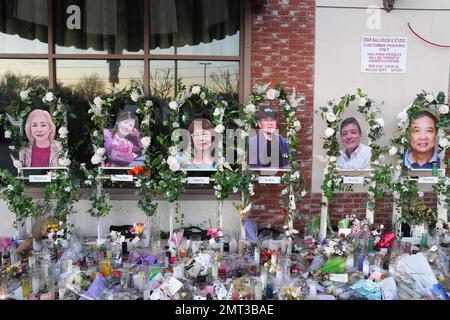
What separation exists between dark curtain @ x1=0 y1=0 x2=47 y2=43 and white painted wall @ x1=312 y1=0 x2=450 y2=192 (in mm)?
3610

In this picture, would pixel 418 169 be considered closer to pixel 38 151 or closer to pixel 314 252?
pixel 314 252

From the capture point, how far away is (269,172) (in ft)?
16.3

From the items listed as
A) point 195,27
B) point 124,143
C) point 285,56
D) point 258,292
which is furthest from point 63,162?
point 285,56

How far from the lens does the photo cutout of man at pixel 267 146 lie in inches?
191

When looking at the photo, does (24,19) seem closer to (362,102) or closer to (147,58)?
(147,58)

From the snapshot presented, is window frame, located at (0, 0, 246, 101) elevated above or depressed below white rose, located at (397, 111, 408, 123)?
above

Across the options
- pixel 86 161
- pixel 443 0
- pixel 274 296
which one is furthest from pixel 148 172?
pixel 443 0

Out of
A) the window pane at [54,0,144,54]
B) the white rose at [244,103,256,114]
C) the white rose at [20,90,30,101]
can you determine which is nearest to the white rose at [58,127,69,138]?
the white rose at [20,90,30,101]

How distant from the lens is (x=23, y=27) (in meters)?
5.18

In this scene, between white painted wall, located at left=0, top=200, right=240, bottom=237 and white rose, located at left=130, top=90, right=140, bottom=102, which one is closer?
white rose, located at left=130, top=90, right=140, bottom=102

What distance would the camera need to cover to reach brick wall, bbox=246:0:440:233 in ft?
16.5

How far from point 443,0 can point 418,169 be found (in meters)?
2.22

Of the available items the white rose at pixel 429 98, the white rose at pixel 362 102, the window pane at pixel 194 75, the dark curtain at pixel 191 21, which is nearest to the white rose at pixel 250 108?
the window pane at pixel 194 75

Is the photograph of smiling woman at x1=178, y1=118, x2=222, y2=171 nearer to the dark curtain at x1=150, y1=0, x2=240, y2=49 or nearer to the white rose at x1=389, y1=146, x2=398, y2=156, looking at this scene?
the dark curtain at x1=150, y1=0, x2=240, y2=49
